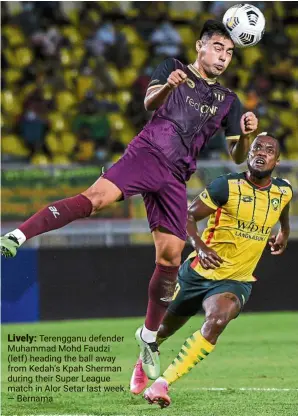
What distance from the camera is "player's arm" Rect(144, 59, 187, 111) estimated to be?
275 inches

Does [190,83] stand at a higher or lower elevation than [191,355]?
higher

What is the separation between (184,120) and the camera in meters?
7.66

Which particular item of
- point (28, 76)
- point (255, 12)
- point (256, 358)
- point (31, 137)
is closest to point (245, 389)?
point (256, 358)

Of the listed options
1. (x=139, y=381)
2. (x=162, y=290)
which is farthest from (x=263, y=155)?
(x=139, y=381)

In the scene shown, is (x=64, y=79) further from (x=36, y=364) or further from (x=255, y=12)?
(x=255, y=12)

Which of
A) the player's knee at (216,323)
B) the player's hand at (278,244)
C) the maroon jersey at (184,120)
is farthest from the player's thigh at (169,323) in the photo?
the maroon jersey at (184,120)

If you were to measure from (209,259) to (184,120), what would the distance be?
106cm

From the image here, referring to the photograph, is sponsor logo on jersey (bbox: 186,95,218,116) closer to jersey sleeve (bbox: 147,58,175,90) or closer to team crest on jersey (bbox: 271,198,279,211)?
jersey sleeve (bbox: 147,58,175,90)

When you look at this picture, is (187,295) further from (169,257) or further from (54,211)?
(54,211)

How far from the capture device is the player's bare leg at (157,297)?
25.5 ft

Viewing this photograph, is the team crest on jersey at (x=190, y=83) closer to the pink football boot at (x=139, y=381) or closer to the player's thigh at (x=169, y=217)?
the player's thigh at (x=169, y=217)

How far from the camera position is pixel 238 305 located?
7840 millimetres

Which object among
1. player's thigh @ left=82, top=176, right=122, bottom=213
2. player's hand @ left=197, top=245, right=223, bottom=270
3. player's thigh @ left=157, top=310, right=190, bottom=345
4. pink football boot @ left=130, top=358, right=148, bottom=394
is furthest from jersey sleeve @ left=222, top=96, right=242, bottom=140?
pink football boot @ left=130, top=358, right=148, bottom=394

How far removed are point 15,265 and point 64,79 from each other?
5688mm
